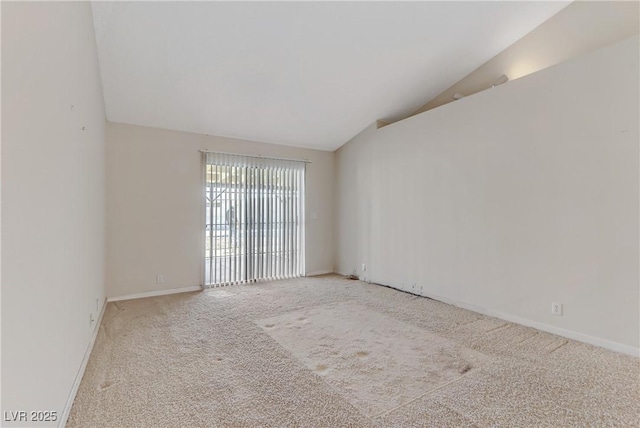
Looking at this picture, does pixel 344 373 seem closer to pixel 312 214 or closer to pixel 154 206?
pixel 154 206

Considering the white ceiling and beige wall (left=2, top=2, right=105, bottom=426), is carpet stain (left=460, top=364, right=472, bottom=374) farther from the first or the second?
the white ceiling

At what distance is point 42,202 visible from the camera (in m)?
1.34

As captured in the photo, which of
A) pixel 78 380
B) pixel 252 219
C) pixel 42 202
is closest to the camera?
pixel 42 202

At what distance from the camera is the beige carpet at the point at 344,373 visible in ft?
5.77

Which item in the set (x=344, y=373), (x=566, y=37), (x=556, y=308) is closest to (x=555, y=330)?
(x=556, y=308)

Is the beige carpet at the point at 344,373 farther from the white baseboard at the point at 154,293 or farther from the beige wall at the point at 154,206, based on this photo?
the beige wall at the point at 154,206

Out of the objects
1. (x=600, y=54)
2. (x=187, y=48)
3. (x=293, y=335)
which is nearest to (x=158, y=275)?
(x=293, y=335)

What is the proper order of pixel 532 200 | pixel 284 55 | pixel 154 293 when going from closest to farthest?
pixel 532 200 → pixel 284 55 → pixel 154 293

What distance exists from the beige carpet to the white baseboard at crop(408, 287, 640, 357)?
99 millimetres

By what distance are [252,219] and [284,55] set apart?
258 cm

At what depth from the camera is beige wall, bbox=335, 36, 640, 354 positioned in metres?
2.59

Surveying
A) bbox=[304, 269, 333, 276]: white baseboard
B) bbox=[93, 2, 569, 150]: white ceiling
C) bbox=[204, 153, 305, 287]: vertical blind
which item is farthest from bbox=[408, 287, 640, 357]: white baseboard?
bbox=[93, 2, 569, 150]: white ceiling

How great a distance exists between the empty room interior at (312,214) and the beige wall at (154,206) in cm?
3

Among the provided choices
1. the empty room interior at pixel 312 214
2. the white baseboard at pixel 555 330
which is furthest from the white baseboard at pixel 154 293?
the white baseboard at pixel 555 330
